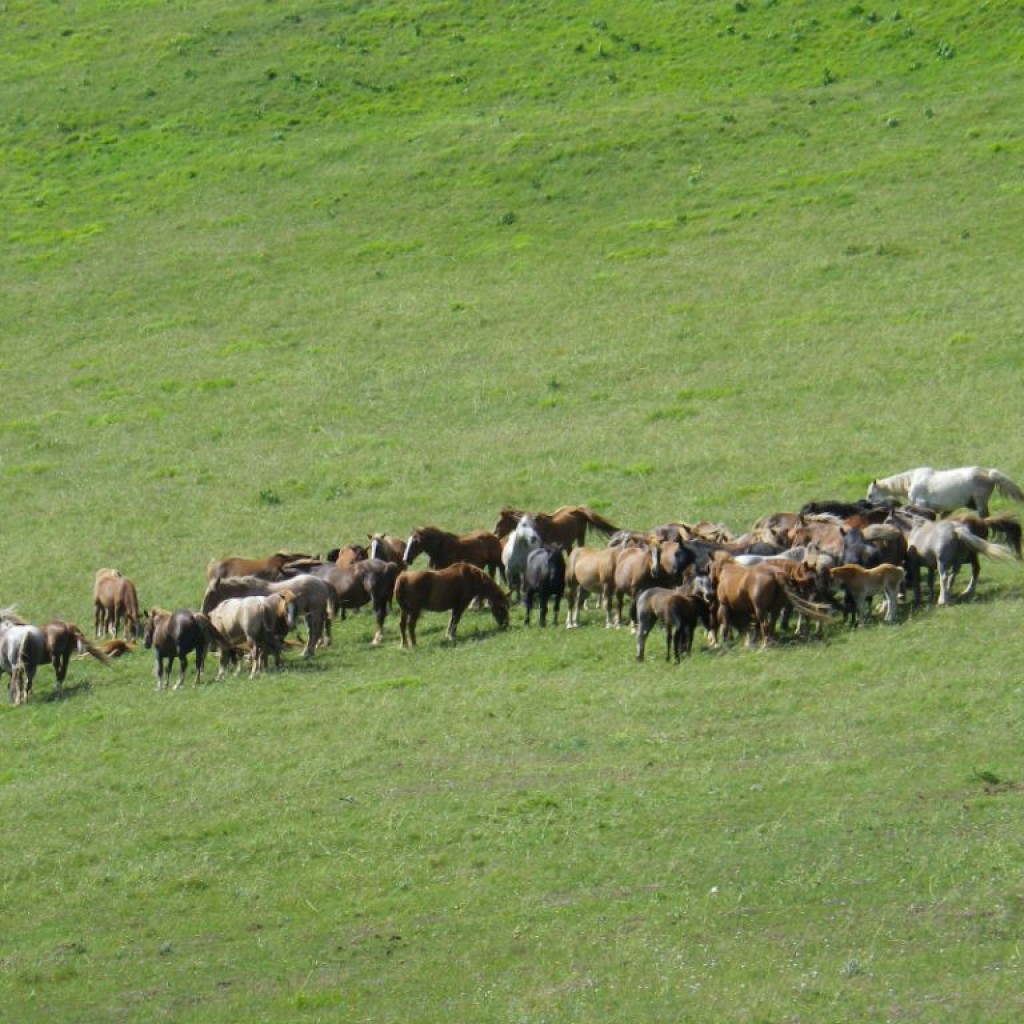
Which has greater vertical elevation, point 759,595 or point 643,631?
point 759,595

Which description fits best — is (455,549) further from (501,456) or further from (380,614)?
(501,456)

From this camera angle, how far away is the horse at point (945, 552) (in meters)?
27.7

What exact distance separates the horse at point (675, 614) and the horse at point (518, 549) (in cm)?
427

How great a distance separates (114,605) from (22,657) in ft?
11.3

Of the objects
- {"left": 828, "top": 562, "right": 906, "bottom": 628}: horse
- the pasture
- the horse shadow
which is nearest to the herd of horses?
{"left": 828, "top": 562, "right": 906, "bottom": 628}: horse

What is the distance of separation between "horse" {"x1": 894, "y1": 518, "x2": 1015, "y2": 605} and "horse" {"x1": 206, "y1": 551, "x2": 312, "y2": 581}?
1014 cm

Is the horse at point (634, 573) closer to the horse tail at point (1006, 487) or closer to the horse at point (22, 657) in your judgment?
the horse tail at point (1006, 487)

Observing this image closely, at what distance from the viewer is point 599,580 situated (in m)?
29.3

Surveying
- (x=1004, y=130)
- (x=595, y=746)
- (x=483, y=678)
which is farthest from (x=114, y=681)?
(x=1004, y=130)

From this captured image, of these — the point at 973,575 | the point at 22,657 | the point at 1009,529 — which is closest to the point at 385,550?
the point at 22,657

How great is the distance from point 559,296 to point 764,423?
41.0 ft

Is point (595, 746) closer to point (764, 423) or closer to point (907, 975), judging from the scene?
point (907, 975)

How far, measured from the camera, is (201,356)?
51.1 m

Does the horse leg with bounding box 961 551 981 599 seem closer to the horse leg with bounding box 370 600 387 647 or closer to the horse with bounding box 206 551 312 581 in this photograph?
the horse leg with bounding box 370 600 387 647
